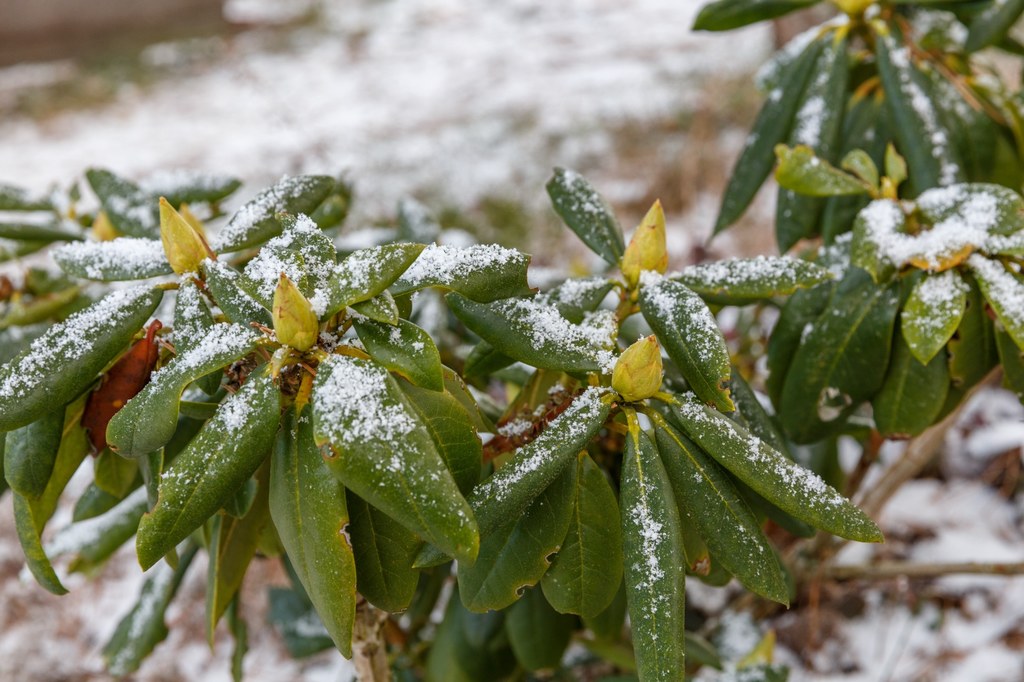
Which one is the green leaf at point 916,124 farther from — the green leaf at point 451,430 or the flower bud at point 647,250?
the green leaf at point 451,430

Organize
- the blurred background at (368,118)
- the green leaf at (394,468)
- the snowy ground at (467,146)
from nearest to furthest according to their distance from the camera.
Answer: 1. the green leaf at (394,468)
2. the snowy ground at (467,146)
3. the blurred background at (368,118)

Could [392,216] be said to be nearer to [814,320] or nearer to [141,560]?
[814,320]

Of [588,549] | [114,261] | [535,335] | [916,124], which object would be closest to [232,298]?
[114,261]

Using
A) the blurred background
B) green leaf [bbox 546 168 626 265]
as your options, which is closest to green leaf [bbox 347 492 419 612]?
green leaf [bbox 546 168 626 265]

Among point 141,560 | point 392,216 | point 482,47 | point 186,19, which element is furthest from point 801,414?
point 186,19

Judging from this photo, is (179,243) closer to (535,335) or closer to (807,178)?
(535,335)

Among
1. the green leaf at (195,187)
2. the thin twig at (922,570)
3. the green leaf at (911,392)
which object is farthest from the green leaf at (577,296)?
the thin twig at (922,570)
